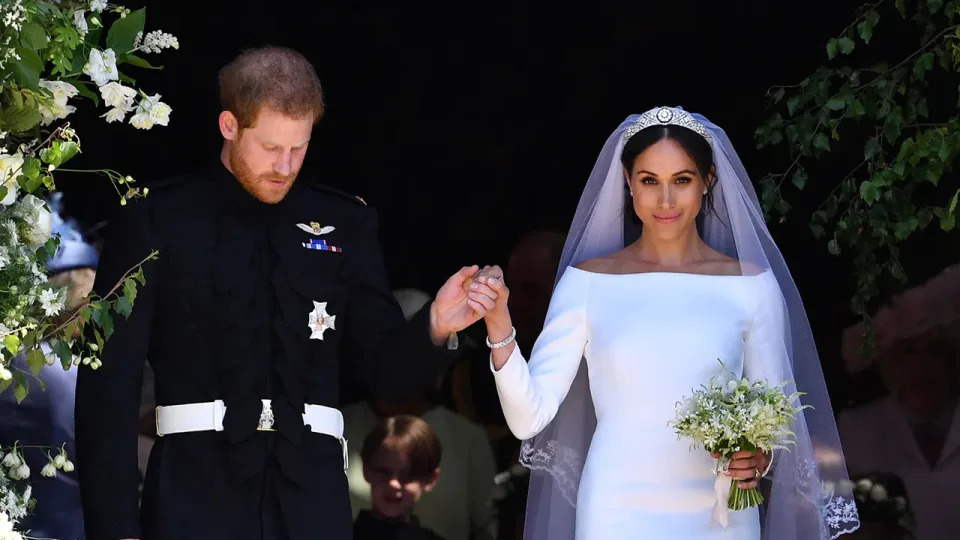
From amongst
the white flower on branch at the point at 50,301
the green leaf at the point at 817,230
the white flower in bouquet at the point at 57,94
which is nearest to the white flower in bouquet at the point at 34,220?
the white flower on branch at the point at 50,301

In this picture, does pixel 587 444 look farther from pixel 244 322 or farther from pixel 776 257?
pixel 244 322

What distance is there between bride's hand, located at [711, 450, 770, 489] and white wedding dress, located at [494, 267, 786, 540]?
0.15 m

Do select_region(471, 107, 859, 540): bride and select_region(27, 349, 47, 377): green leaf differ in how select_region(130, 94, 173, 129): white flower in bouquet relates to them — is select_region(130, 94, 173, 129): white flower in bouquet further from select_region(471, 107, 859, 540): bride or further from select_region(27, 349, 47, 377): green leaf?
select_region(471, 107, 859, 540): bride

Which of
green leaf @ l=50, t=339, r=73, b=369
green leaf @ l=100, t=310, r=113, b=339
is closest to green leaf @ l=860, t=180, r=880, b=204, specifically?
green leaf @ l=100, t=310, r=113, b=339

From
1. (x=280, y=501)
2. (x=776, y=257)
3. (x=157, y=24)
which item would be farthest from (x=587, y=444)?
(x=157, y=24)

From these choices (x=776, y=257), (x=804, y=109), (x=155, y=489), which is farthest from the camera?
(x=804, y=109)

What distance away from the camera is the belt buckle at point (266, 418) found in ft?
13.5

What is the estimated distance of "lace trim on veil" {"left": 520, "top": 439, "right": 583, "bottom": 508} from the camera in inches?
196

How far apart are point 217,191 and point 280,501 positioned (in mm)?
853

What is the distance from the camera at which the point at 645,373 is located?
474 centimetres

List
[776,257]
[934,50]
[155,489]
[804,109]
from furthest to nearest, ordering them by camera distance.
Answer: [804,109]
[934,50]
[776,257]
[155,489]

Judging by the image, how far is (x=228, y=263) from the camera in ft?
13.9

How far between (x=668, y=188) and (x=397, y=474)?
1.71 m

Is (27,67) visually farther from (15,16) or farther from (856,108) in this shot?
(856,108)
